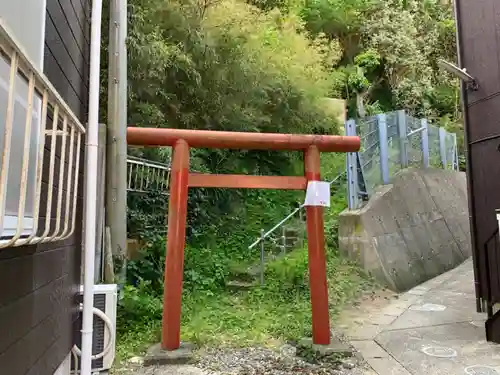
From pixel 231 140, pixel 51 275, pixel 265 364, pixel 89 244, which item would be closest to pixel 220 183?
pixel 231 140

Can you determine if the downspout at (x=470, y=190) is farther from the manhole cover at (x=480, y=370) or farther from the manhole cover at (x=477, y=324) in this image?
the manhole cover at (x=480, y=370)

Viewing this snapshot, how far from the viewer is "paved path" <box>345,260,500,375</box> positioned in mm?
4258

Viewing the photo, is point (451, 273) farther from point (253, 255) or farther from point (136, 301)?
point (136, 301)

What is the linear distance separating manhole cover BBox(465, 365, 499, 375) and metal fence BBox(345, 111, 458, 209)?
4.54 meters

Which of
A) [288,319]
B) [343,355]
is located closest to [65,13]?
[343,355]

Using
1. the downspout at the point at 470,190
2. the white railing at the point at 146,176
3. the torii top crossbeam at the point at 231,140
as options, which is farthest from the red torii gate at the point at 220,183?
the white railing at the point at 146,176

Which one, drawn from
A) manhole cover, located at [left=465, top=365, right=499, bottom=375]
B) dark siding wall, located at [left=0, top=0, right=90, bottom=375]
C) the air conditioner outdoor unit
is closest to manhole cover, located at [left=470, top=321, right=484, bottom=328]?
manhole cover, located at [left=465, top=365, right=499, bottom=375]

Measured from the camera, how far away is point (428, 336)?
5.25m

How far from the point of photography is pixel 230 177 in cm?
508

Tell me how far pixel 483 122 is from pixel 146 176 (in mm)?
5907

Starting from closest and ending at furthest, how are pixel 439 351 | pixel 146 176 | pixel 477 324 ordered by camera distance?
pixel 439 351 → pixel 477 324 → pixel 146 176

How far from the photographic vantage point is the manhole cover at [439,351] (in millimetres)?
4547

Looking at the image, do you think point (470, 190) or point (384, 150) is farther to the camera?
point (384, 150)

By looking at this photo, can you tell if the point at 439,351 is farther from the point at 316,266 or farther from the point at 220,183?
the point at 220,183
